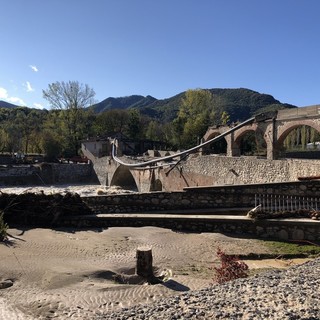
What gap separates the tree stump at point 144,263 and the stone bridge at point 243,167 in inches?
368

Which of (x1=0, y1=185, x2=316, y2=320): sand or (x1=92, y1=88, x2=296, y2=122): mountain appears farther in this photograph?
(x1=92, y1=88, x2=296, y2=122): mountain

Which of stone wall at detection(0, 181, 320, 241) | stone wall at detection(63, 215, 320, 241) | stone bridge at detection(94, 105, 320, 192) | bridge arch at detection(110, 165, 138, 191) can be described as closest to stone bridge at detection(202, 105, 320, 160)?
stone bridge at detection(94, 105, 320, 192)

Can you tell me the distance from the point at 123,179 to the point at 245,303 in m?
33.8

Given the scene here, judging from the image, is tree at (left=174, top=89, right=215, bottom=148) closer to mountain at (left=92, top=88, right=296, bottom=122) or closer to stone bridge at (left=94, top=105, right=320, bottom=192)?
stone bridge at (left=94, top=105, right=320, bottom=192)

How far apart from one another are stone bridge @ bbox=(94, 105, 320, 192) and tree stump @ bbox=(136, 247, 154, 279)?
30.7 ft

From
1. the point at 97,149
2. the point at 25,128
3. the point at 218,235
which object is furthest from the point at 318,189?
the point at 25,128

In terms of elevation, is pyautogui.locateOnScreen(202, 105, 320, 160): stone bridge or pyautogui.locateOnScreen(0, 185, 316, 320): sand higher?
pyautogui.locateOnScreen(202, 105, 320, 160): stone bridge

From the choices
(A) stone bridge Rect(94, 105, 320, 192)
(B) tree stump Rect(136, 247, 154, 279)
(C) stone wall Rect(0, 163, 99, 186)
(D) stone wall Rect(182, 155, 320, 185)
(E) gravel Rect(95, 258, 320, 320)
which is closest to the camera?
(E) gravel Rect(95, 258, 320, 320)

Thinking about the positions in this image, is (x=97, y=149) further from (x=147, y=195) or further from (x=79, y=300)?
(x=79, y=300)

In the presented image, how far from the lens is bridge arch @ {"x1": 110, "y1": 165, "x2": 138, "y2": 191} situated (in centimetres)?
3550

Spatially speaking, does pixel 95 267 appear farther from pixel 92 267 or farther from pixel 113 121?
pixel 113 121

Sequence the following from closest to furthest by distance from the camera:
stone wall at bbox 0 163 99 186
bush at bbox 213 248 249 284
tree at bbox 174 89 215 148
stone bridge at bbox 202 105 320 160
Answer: bush at bbox 213 248 249 284
stone bridge at bbox 202 105 320 160
stone wall at bbox 0 163 99 186
tree at bbox 174 89 215 148

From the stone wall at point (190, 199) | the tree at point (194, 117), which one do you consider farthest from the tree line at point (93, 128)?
the stone wall at point (190, 199)

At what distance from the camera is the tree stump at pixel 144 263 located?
5.84 meters
